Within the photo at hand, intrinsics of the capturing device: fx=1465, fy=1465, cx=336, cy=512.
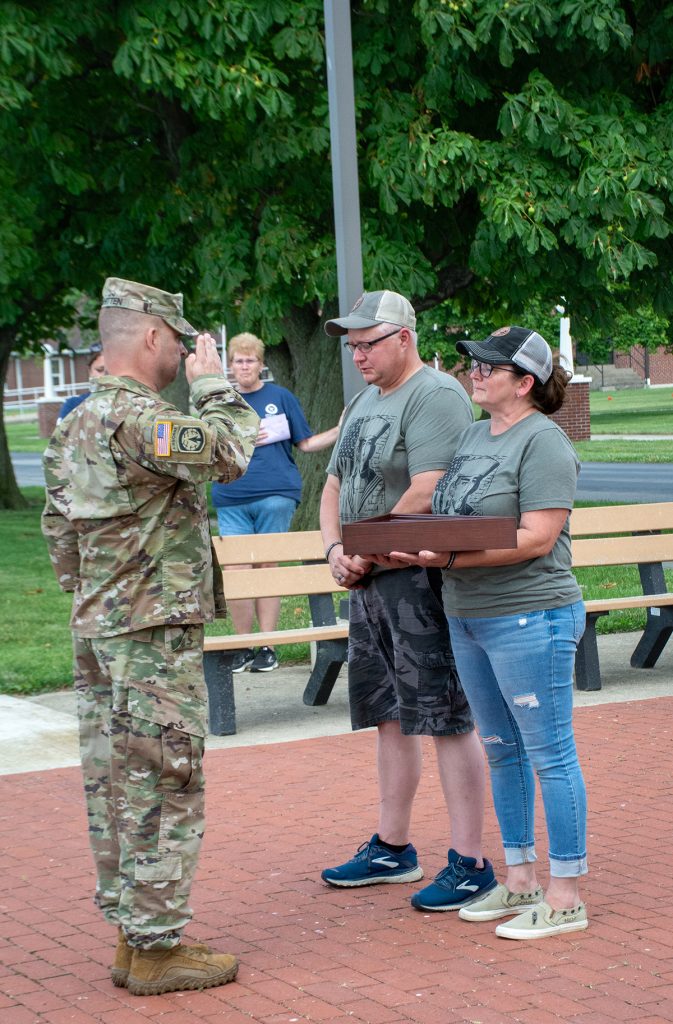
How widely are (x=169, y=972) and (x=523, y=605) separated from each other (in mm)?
1503

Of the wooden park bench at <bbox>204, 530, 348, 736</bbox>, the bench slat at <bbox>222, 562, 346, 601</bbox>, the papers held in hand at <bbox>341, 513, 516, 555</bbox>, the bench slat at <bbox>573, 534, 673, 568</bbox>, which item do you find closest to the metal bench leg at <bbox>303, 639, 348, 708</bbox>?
the wooden park bench at <bbox>204, 530, 348, 736</bbox>

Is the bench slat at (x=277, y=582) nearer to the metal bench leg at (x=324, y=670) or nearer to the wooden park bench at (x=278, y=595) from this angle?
the wooden park bench at (x=278, y=595)

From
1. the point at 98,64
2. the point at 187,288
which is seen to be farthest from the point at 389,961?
the point at 187,288

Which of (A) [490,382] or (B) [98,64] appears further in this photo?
(B) [98,64]

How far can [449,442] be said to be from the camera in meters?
4.77

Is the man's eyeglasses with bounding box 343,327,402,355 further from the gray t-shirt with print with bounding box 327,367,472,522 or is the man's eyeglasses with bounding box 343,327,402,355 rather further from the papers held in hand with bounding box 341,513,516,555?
the papers held in hand with bounding box 341,513,516,555

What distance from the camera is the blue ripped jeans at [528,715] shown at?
14.6ft

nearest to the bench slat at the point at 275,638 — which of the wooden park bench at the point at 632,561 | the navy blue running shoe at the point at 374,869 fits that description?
the wooden park bench at the point at 632,561

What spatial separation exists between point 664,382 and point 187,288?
53.2 m

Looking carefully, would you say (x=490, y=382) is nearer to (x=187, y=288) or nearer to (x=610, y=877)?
(x=610, y=877)

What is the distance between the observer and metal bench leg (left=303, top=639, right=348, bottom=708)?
809 centimetres

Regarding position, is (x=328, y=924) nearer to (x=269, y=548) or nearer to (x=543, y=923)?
(x=543, y=923)

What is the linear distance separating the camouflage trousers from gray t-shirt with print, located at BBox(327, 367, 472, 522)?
0.96 metres

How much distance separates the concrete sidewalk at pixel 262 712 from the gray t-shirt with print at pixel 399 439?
9.46ft
